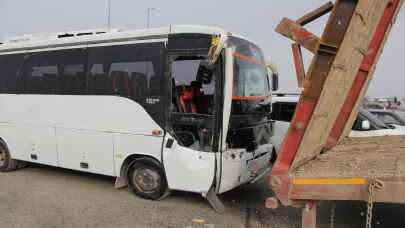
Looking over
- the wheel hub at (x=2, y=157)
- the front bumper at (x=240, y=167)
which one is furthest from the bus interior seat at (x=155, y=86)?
the wheel hub at (x=2, y=157)

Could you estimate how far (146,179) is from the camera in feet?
20.6

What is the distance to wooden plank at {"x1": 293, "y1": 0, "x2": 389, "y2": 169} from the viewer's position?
11.8 ft

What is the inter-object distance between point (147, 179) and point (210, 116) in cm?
173

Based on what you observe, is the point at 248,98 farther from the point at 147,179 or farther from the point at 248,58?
the point at 147,179

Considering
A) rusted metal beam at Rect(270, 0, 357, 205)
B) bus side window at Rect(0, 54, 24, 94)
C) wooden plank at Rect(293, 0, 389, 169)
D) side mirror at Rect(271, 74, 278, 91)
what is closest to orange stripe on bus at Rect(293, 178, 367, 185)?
rusted metal beam at Rect(270, 0, 357, 205)

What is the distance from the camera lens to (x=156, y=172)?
614 centimetres

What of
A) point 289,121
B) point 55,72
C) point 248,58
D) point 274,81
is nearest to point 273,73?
point 274,81

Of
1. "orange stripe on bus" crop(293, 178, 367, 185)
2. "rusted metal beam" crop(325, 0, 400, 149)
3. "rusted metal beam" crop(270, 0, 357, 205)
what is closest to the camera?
"orange stripe on bus" crop(293, 178, 367, 185)

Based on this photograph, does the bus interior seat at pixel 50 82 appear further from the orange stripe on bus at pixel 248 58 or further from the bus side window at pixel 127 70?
the orange stripe on bus at pixel 248 58

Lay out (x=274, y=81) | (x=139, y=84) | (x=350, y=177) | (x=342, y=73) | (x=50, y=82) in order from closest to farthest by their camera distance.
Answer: (x=350, y=177), (x=342, y=73), (x=139, y=84), (x=50, y=82), (x=274, y=81)

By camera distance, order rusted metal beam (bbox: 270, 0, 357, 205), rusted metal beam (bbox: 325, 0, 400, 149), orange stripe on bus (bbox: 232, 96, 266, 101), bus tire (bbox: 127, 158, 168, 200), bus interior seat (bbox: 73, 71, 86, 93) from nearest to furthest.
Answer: rusted metal beam (bbox: 270, 0, 357, 205) → rusted metal beam (bbox: 325, 0, 400, 149) → orange stripe on bus (bbox: 232, 96, 266, 101) → bus tire (bbox: 127, 158, 168, 200) → bus interior seat (bbox: 73, 71, 86, 93)

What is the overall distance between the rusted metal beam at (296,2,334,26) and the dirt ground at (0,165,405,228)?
9.47 feet

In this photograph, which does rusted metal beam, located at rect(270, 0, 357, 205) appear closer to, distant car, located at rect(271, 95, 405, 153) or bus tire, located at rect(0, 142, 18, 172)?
distant car, located at rect(271, 95, 405, 153)

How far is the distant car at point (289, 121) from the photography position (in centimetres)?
741
